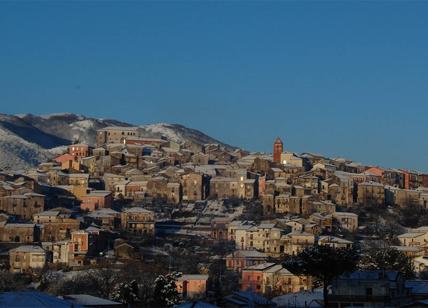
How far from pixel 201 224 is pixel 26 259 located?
1545cm

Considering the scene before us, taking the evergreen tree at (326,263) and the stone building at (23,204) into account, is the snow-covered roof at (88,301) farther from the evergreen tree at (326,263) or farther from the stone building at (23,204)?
the stone building at (23,204)

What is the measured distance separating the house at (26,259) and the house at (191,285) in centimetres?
1030

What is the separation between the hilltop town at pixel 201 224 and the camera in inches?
2276

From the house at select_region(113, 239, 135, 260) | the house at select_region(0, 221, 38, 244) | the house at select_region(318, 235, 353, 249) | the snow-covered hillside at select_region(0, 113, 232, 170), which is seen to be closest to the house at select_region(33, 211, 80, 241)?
the house at select_region(0, 221, 38, 244)

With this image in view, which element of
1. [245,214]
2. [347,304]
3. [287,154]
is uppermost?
[287,154]

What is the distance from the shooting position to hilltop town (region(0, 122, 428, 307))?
190ft

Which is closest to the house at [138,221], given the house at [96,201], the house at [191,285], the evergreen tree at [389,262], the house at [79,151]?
the house at [96,201]

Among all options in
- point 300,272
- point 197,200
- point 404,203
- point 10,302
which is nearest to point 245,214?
point 197,200

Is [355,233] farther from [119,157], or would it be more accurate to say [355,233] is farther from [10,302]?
[10,302]

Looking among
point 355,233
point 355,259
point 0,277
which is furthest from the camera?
point 355,233

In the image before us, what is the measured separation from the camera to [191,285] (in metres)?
62.9

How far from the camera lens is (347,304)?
1747 inches

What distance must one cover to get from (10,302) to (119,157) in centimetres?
6657

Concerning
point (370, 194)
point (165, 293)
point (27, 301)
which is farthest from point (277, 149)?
point (27, 301)
